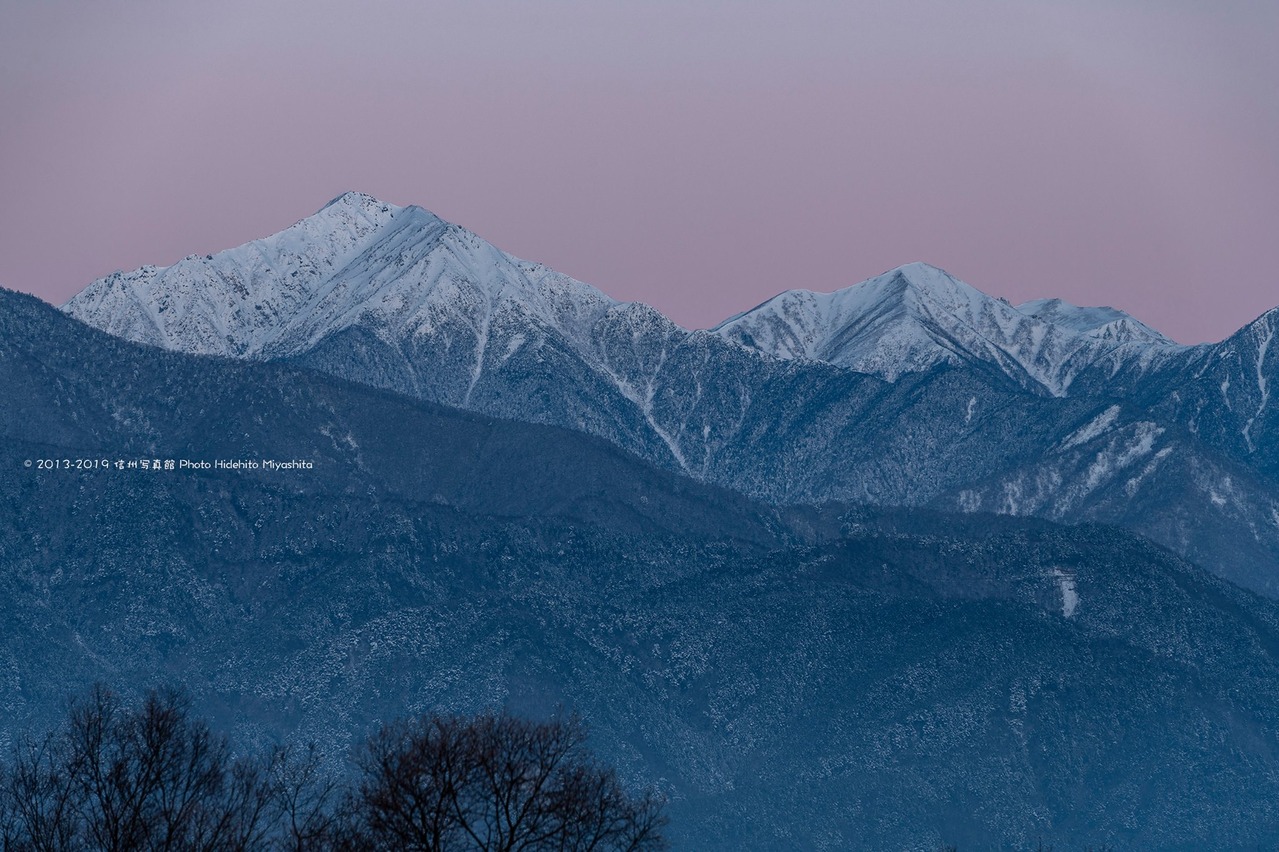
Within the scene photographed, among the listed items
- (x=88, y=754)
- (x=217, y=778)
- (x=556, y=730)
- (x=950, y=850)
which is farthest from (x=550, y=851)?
(x=950, y=850)

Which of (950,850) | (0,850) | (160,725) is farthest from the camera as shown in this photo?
(950,850)

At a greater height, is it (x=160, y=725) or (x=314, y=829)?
(x=160, y=725)

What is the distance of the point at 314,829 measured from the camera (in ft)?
363

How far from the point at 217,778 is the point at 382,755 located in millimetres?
29336

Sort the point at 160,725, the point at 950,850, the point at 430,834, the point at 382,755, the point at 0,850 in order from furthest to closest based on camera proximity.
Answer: the point at 950,850 → the point at 0,850 → the point at 160,725 → the point at 382,755 → the point at 430,834

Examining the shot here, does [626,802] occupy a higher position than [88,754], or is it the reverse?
[88,754]

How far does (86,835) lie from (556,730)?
23.7 m

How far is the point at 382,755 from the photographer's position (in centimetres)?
10625

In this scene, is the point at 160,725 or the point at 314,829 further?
the point at 160,725

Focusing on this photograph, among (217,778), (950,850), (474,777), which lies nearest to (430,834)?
(474,777)

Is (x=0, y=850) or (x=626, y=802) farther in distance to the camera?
(x=0, y=850)

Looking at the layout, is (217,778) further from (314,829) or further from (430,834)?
(430,834)

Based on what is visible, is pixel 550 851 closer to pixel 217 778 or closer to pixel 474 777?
pixel 474 777

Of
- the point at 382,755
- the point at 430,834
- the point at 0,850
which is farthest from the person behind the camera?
the point at 0,850
